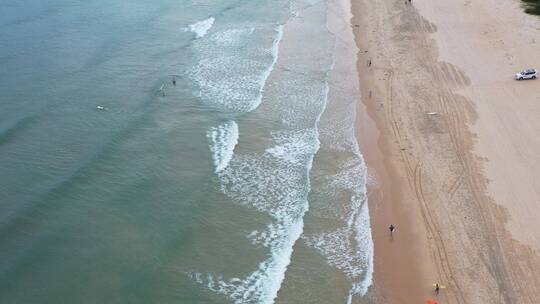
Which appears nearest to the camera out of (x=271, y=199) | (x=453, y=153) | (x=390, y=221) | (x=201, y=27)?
(x=390, y=221)

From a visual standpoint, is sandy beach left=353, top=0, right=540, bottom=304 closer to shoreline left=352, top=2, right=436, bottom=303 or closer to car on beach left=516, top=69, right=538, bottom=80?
shoreline left=352, top=2, right=436, bottom=303

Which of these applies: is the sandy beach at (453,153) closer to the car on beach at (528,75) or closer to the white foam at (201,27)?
the car on beach at (528,75)

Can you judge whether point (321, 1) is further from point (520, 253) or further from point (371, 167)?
point (520, 253)

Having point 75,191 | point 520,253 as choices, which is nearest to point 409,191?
point 520,253

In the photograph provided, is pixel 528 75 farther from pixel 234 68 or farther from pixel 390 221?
pixel 234 68

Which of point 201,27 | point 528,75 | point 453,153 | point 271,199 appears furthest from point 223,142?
point 528,75

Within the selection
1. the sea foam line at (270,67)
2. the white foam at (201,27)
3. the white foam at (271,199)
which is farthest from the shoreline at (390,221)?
the white foam at (201,27)
